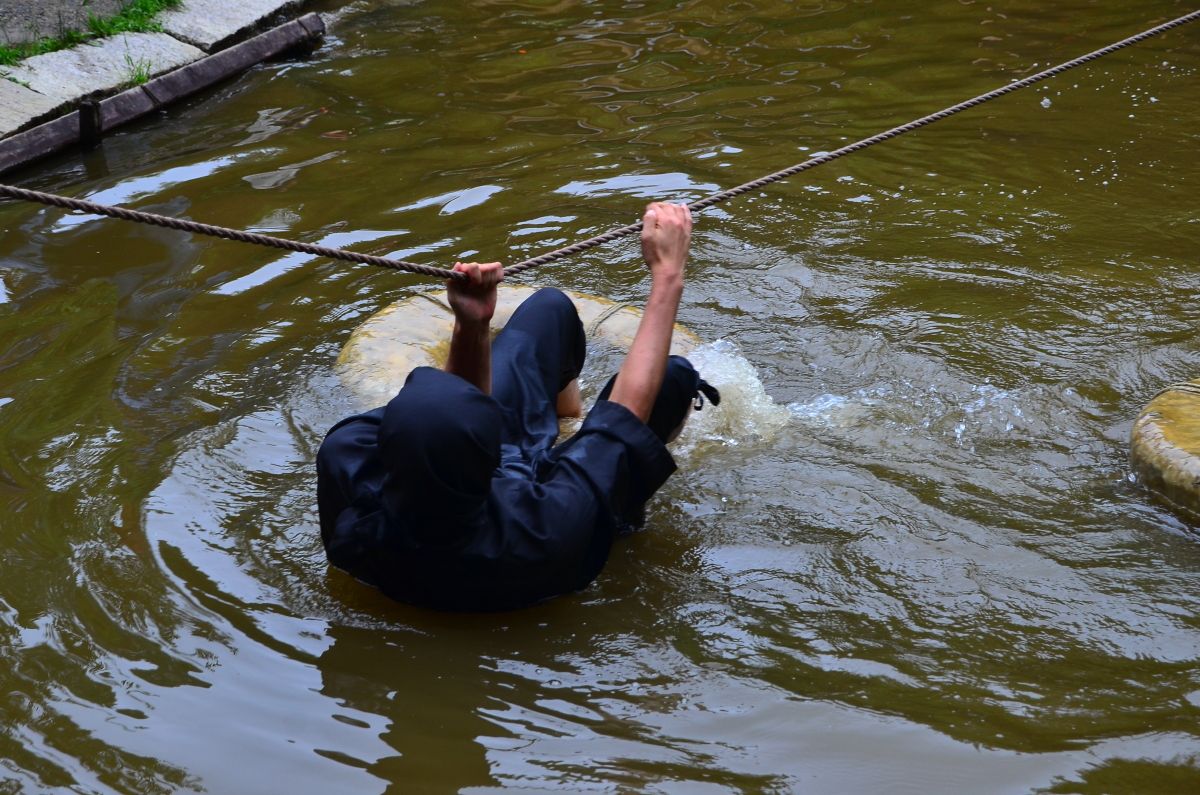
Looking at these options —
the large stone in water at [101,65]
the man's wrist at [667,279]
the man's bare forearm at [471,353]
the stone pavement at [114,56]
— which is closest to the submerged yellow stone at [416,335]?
the man's bare forearm at [471,353]

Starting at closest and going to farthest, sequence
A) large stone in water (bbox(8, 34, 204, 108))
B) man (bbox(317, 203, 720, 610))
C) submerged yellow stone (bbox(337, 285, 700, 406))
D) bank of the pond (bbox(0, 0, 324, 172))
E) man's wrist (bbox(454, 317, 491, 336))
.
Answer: man (bbox(317, 203, 720, 610))
man's wrist (bbox(454, 317, 491, 336))
submerged yellow stone (bbox(337, 285, 700, 406))
bank of the pond (bbox(0, 0, 324, 172))
large stone in water (bbox(8, 34, 204, 108))

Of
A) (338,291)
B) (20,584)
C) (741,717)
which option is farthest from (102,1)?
(741,717)

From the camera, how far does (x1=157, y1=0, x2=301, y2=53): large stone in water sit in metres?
8.34

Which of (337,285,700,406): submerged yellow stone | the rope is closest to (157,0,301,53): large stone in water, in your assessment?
(337,285,700,406): submerged yellow stone

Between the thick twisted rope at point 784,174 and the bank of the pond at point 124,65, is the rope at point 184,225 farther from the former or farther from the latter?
the bank of the pond at point 124,65

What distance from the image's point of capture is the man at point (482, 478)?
2588 mm

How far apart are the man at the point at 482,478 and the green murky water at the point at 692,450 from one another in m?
0.25

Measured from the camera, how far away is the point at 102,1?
8.27 meters

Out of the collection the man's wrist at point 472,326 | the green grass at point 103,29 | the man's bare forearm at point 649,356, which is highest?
the green grass at point 103,29

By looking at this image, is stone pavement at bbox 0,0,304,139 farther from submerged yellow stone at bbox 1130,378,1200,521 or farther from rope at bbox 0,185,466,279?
submerged yellow stone at bbox 1130,378,1200,521

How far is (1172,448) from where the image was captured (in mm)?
3529

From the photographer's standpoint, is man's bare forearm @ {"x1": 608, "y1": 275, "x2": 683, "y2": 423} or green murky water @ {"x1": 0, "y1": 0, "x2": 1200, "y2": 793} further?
man's bare forearm @ {"x1": 608, "y1": 275, "x2": 683, "y2": 423}

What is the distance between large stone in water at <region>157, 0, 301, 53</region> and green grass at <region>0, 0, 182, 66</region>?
0.09 m

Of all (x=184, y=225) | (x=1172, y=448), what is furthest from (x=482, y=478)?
(x=1172, y=448)
